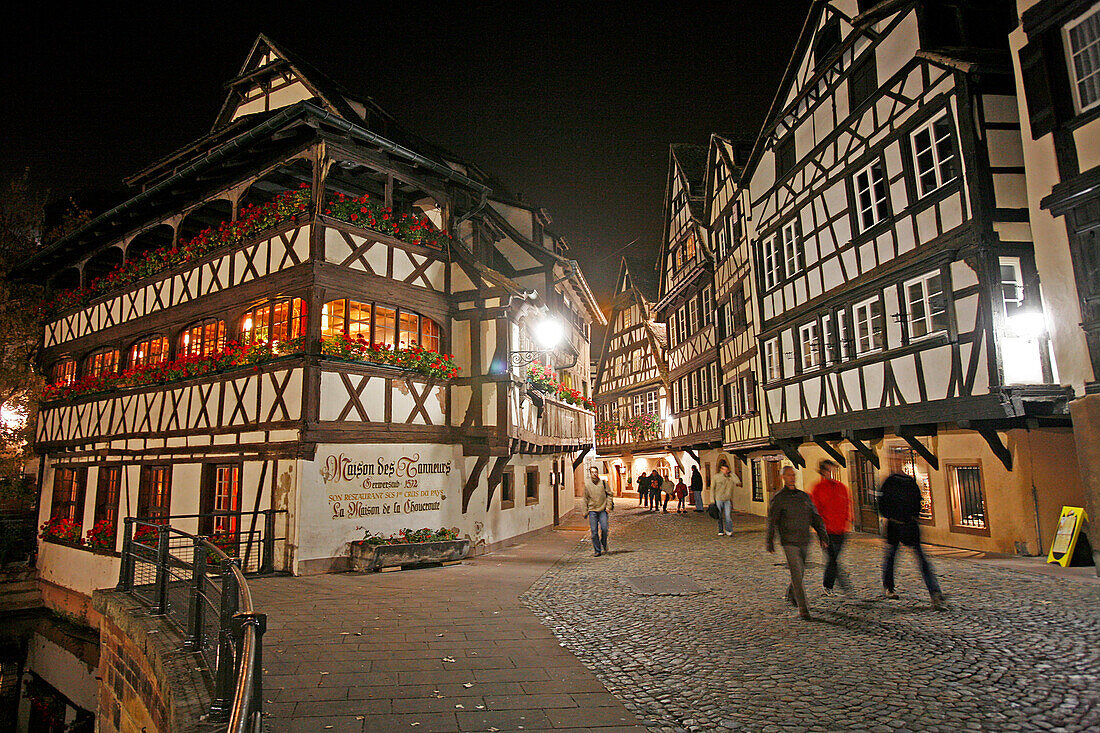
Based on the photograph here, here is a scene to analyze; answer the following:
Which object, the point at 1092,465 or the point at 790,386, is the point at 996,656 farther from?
the point at 790,386

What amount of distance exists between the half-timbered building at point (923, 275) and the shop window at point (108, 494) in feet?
62.3

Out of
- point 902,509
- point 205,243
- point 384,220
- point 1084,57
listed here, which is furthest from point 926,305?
point 205,243

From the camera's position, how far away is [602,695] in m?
5.56

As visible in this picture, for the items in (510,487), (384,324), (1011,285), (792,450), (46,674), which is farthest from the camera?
(792,450)

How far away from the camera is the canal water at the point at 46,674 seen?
13680mm

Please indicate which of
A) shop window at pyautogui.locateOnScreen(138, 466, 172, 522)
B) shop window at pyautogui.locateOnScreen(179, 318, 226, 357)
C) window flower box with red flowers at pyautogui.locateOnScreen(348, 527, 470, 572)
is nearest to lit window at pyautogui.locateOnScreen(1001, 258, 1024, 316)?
window flower box with red flowers at pyautogui.locateOnScreen(348, 527, 470, 572)

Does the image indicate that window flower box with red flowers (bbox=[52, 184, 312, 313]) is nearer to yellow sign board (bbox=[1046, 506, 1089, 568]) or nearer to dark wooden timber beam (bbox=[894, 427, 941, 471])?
dark wooden timber beam (bbox=[894, 427, 941, 471])

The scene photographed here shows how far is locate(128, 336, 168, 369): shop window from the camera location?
59.2ft

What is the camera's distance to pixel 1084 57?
10125mm

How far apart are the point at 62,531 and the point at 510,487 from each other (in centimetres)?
1374

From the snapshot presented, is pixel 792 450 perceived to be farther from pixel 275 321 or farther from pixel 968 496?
pixel 275 321

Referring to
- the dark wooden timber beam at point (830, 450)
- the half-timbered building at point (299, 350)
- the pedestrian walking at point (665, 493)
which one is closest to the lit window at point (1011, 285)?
the dark wooden timber beam at point (830, 450)

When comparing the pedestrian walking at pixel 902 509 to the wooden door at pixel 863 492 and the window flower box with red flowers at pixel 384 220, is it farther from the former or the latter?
the window flower box with red flowers at pixel 384 220

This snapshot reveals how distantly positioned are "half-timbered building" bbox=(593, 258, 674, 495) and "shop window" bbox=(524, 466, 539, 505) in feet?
46.0
